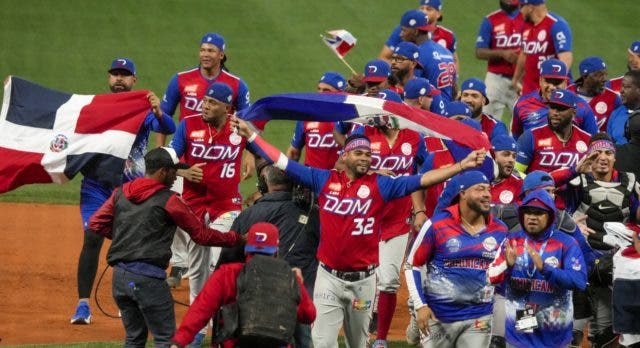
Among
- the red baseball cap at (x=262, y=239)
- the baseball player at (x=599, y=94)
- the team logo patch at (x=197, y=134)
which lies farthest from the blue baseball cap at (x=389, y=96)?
the red baseball cap at (x=262, y=239)

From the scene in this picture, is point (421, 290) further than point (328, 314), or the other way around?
point (328, 314)

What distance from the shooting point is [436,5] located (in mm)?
17359

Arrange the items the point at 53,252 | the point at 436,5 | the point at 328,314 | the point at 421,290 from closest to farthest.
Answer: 1. the point at 421,290
2. the point at 328,314
3. the point at 53,252
4. the point at 436,5

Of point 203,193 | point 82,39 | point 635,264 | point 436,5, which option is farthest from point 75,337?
point 82,39

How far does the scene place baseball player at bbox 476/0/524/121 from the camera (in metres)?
17.5

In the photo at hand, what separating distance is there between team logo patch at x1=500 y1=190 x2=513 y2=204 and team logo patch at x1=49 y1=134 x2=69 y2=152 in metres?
4.10

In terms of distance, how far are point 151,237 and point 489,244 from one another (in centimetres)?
262

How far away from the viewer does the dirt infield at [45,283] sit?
1306 centimetres

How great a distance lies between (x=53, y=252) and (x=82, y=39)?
8.47 m

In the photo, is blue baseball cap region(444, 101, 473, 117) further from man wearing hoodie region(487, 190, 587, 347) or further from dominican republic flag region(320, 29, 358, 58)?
dominican republic flag region(320, 29, 358, 58)

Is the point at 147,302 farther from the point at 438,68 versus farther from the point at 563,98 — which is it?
the point at 438,68

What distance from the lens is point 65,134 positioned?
41.7 ft

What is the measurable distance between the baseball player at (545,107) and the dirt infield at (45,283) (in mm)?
2414

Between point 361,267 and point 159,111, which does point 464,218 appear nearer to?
point 361,267
